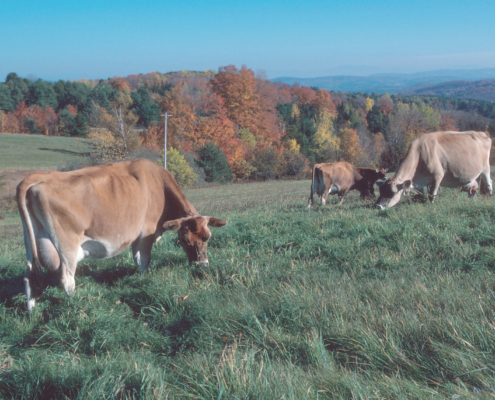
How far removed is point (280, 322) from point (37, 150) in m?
68.9

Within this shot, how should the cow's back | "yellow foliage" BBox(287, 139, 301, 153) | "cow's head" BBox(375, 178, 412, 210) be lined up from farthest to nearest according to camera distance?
"yellow foliage" BBox(287, 139, 301, 153) → the cow's back → "cow's head" BBox(375, 178, 412, 210)

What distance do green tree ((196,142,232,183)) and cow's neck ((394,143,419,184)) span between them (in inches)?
1654

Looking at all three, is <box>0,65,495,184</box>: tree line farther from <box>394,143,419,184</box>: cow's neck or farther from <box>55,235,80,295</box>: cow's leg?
<box>55,235,80,295</box>: cow's leg

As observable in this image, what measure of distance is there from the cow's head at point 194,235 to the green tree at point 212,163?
150ft

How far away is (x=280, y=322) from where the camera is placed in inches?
155

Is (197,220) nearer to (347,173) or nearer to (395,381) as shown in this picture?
(395,381)

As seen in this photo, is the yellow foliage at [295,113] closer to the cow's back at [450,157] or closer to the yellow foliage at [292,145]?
the yellow foliage at [292,145]

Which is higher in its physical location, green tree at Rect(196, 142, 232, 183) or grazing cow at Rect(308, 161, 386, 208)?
grazing cow at Rect(308, 161, 386, 208)

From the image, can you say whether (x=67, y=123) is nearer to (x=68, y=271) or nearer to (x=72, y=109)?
(x=72, y=109)

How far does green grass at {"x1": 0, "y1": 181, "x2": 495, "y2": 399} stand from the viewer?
2848 millimetres

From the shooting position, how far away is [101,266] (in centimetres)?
669

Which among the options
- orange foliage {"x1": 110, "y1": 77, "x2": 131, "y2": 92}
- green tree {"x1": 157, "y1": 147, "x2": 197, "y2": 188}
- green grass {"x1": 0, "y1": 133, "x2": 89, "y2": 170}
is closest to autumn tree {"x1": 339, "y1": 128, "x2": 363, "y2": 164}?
green tree {"x1": 157, "y1": 147, "x2": 197, "y2": 188}

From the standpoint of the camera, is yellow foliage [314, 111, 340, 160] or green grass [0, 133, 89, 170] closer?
green grass [0, 133, 89, 170]

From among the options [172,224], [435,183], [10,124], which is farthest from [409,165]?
[10,124]
